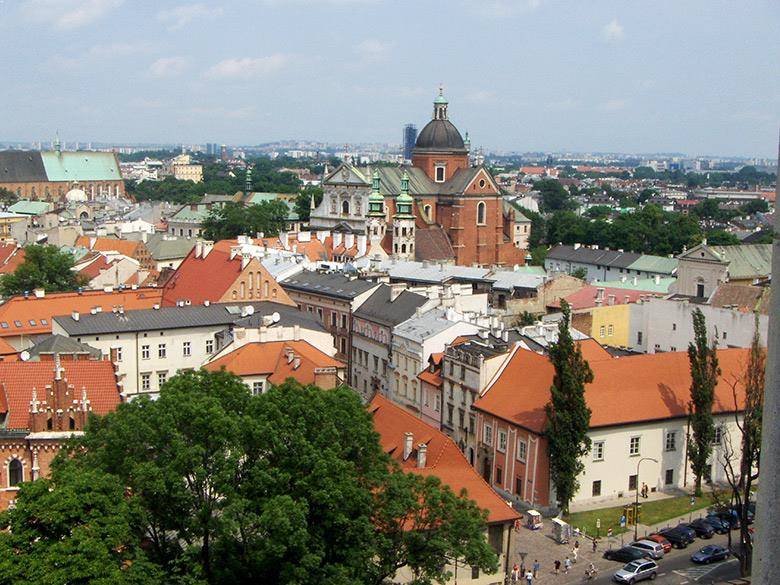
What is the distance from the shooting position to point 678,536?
46.2 m

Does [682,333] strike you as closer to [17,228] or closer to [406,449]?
[406,449]

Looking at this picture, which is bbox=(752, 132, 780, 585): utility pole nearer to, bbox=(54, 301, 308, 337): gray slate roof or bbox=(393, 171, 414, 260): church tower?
bbox=(54, 301, 308, 337): gray slate roof

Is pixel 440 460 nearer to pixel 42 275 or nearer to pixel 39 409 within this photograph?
pixel 39 409

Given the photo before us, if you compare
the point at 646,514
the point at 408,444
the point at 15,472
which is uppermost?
the point at 15,472

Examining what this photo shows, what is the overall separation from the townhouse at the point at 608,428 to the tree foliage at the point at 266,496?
1832 cm

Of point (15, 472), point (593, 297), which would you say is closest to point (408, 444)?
point (15, 472)

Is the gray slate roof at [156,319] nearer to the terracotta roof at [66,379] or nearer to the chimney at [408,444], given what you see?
the terracotta roof at [66,379]

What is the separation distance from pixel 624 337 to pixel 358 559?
51392 millimetres

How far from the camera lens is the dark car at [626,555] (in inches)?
A: 1740

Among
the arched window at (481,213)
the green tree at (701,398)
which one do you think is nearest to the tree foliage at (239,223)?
the arched window at (481,213)

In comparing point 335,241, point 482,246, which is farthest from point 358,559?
point 482,246

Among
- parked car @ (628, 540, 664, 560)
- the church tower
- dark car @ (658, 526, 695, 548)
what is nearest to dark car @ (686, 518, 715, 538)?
dark car @ (658, 526, 695, 548)

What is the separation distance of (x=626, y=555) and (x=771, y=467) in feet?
113

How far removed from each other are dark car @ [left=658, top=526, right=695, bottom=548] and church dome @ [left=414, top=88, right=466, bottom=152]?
84.5 meters
